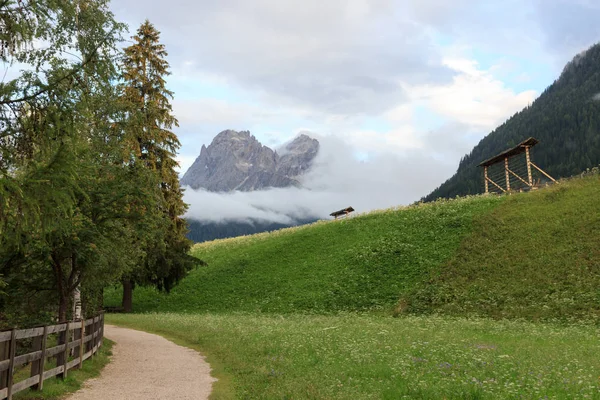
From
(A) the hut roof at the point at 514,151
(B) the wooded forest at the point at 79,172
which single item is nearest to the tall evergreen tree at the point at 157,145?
(B) the wooded forest at the point at 79,172

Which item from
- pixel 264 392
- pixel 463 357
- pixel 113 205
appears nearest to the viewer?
pixel 264 392

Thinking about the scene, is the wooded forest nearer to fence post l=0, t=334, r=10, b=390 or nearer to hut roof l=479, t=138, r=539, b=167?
fence post l=0, t=334, r=10, b=390

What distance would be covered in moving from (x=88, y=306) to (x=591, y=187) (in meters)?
43.2

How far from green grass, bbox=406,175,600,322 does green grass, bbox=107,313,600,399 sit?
14.1 feet

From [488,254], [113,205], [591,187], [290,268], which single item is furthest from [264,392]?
[591,187]

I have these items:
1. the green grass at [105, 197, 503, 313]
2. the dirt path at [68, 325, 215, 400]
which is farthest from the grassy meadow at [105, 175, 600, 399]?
the dirt path at [68, 325, 215, 400]

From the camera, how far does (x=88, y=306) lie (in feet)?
102

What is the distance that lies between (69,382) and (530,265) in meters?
30.2

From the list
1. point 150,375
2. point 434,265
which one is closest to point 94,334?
point 150,375

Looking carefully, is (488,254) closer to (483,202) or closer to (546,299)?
(546,299)

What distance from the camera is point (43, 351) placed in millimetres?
11625

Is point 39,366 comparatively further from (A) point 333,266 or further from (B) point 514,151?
(B) point 514,151

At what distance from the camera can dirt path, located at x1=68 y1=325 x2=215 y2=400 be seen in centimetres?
1203

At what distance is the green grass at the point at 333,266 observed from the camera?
1471 inches
